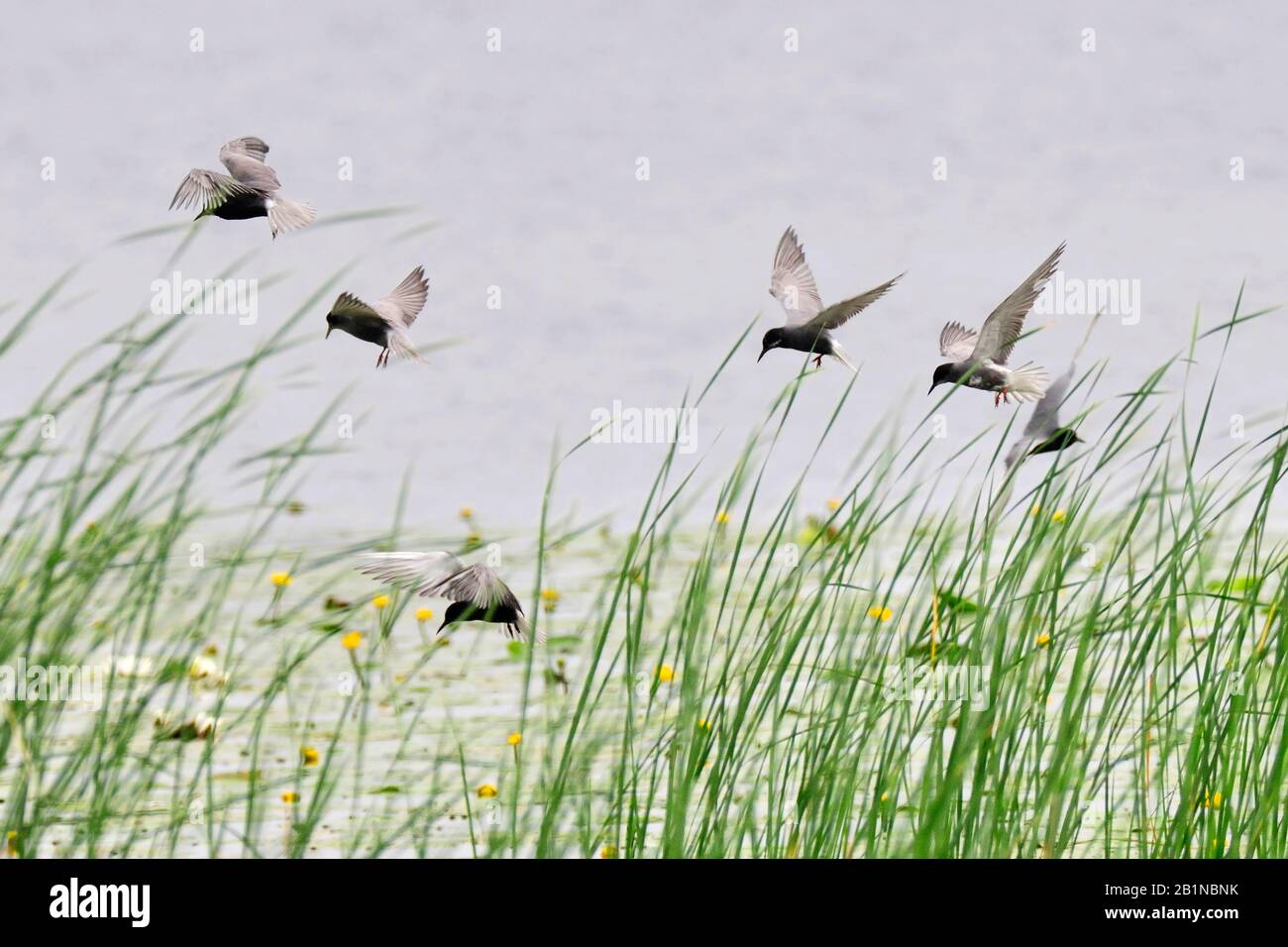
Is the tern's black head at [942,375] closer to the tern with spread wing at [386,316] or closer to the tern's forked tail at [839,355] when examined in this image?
the tern's forked tail at [839,355]

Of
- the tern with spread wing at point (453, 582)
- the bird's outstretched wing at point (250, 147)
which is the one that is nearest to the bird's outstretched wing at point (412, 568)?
the tern with spread wing at point (453, 582)

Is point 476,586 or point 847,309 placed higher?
point 847,309

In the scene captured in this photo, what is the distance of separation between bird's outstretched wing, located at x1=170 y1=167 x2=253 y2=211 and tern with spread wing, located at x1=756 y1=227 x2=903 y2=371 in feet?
3.13

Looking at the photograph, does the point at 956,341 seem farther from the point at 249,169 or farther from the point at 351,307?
the point at 249,169

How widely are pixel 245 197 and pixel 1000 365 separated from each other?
1324 millimetres

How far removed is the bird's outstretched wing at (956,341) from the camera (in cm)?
211

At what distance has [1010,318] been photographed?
1941mm

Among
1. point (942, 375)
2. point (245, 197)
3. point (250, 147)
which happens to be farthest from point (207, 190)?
point (942, 375)

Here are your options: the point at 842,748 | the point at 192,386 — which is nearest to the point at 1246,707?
the point at 842,748

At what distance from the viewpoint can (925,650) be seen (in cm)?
228

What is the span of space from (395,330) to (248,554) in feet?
1.49

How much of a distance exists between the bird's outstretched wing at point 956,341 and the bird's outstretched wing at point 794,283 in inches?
8.9

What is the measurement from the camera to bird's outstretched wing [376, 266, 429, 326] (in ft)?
7.08
